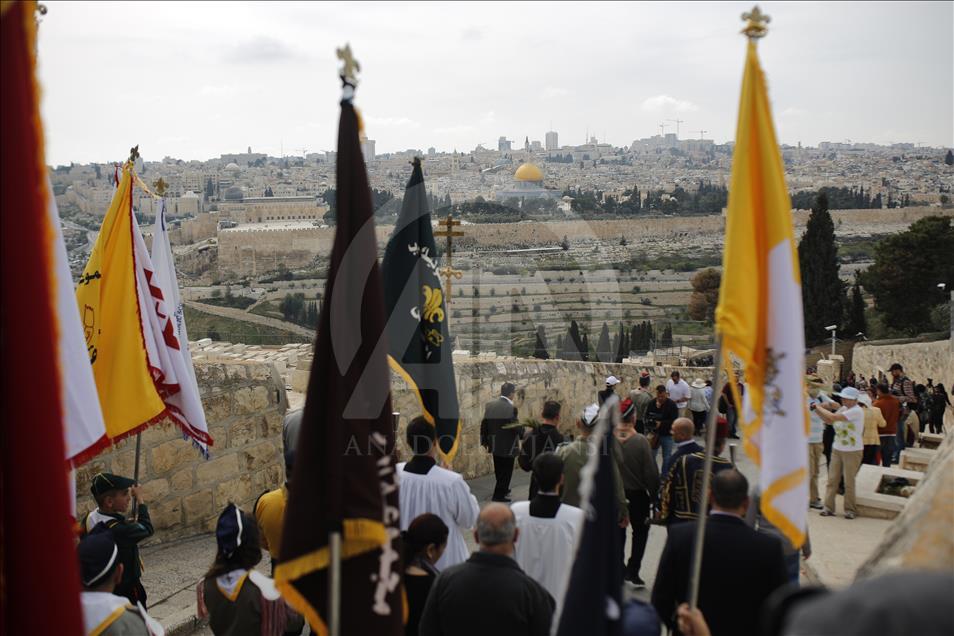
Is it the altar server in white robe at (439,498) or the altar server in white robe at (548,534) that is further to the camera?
the altar server in white robe at (439,498)

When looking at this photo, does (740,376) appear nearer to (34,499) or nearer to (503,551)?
(503,551)

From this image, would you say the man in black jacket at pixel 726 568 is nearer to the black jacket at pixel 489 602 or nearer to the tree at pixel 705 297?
the black jacket at pixel 489 602

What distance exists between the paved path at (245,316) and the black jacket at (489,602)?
42.4 metres

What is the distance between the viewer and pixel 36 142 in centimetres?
192

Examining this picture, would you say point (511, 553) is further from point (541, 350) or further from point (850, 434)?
point (541, 350)

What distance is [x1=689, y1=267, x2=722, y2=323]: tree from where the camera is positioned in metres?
39.3

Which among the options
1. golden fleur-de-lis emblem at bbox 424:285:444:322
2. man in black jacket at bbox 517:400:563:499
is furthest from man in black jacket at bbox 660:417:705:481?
golden fleur-de-lis emblem at bbox 424:285:444:322

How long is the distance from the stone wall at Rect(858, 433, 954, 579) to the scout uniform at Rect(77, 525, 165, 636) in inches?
95.6

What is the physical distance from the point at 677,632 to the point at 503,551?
2.70ft

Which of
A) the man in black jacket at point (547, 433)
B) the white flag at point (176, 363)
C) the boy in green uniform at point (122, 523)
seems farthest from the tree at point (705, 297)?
the boy in green uniform at point (122, 523)

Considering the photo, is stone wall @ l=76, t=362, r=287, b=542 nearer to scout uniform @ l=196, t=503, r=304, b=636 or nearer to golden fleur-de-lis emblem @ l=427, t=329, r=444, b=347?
golden fleur-de-lis emblem @ l=427, t=329, r=444, b=347

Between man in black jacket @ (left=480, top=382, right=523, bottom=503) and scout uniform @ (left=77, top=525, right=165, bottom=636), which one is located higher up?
scout uniform @ (left=77, top=525, right=165, bottom=636)

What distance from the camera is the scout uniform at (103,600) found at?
2947 millimetres

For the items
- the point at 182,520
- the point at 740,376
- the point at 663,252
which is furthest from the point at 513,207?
the point at 182,520
